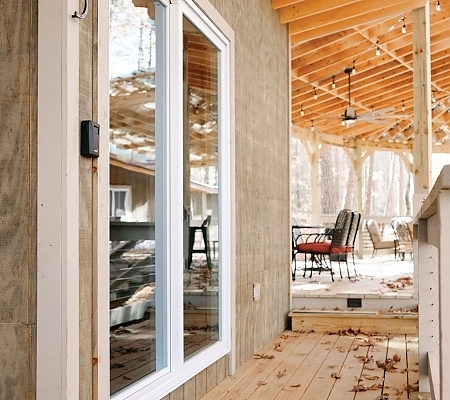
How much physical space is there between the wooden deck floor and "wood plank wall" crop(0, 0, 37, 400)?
5.79ft

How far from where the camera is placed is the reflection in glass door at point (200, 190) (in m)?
3.57

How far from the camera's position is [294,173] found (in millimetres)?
20766

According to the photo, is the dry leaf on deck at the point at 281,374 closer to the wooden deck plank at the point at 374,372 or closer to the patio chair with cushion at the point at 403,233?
the wooden deck plank at the point at 374,372

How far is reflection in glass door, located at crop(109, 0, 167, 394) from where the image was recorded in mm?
2973

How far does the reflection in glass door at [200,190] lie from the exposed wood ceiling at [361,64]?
2012mm

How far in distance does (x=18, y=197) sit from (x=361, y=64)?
9312 mm

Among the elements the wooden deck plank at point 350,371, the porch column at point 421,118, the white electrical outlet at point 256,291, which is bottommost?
the wooden deck plank at point 350,371

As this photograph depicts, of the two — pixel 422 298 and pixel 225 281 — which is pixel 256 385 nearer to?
pixel 225 281

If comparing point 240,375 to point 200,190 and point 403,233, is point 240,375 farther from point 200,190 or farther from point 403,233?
point 403,233

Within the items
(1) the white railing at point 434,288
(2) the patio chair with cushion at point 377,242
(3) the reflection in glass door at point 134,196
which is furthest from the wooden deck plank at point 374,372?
(2) the patio chair with cushion at point 377,242

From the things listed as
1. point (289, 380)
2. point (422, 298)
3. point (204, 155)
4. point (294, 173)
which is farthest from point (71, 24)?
point (294, 173)

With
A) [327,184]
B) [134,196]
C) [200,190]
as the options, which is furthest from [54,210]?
[327,184]

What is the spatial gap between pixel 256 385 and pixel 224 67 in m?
1.94

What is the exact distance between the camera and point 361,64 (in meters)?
10.8
